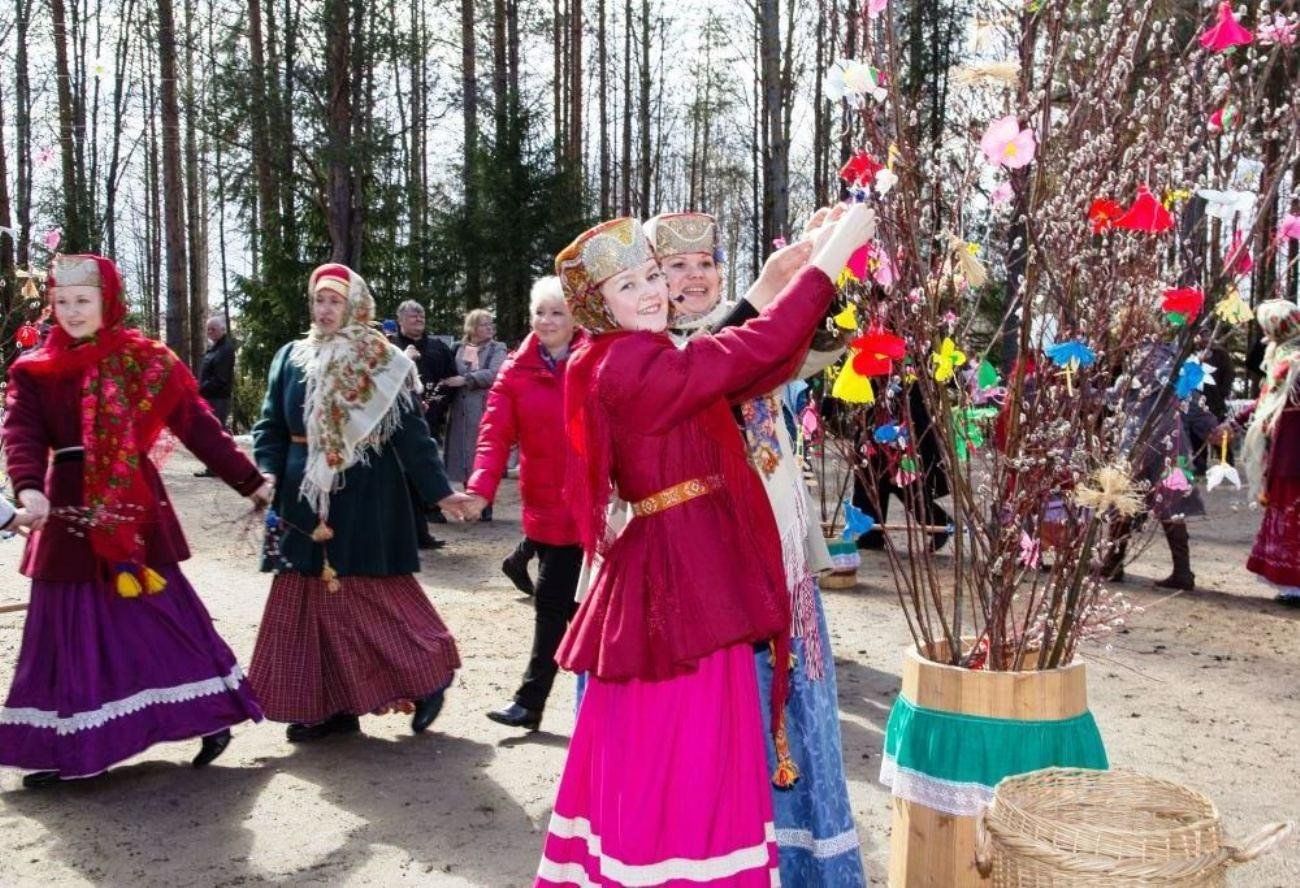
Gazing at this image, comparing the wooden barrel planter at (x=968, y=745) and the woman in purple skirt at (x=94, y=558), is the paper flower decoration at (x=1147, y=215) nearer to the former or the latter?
the wooden barrel planter at (x=968, y=745)

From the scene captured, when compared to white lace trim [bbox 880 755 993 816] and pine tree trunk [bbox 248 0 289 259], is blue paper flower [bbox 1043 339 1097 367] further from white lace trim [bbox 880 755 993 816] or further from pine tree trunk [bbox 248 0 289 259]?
pine tree trunk [bbox 248 0 289 259]

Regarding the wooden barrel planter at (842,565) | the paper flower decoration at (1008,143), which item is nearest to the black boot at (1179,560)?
the wooden barrel planter at (842,565)

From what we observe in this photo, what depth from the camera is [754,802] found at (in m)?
2.49

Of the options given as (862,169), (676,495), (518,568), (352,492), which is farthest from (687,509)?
(518,568)

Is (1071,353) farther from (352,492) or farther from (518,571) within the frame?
(518,571)

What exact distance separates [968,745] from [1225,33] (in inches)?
59.8

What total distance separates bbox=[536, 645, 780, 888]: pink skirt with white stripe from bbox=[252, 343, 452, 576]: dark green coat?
2.13 m

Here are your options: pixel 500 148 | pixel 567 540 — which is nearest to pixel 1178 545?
pixel 567 540

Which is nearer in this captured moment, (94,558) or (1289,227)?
(1289,227)

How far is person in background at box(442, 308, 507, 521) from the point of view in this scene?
10.5 m

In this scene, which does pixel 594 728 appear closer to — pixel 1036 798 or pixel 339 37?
pixel 1036 798

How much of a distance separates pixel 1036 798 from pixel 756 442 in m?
0.95

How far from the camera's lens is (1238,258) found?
2.43 meters

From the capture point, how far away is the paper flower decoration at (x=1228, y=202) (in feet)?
7.63
